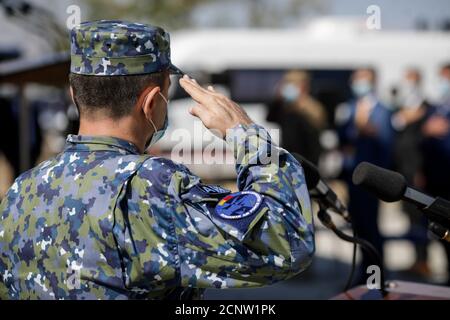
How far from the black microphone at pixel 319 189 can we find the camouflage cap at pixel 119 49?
55 centimetres

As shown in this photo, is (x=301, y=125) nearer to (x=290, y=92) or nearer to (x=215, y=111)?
(x=290, y=92)

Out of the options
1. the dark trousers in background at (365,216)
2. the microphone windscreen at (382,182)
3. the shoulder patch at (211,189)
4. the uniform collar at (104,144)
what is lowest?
the dark trousers in background at (365,216)

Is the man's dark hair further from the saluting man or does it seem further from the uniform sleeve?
the uniform sleeve

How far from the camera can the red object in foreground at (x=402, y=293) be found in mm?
2334

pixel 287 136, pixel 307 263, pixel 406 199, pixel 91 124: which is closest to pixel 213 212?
pixel 307 263

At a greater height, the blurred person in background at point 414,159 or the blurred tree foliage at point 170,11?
the blurred tree foliage at point 170,11

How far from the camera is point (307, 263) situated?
1685 mm

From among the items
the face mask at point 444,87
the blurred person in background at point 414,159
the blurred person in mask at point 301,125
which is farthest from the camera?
the blurred person in mask at point 301,125

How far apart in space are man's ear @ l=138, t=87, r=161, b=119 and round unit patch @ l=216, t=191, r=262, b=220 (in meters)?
0.28

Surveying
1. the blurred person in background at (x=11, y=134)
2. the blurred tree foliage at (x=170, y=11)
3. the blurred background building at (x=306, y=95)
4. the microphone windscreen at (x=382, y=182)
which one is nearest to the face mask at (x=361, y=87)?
the blurred background building at (x=306, y=95)

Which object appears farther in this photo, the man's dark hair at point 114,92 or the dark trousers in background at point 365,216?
the dark trousers in background at point 365,216

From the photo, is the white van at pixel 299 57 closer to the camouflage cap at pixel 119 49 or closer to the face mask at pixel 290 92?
the face mask at pixel 290 92
